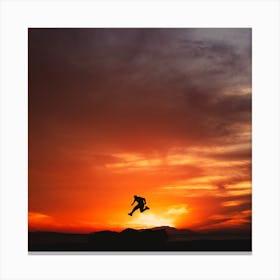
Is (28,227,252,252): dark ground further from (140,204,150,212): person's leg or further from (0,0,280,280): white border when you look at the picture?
(140,204,150,212): person's leg

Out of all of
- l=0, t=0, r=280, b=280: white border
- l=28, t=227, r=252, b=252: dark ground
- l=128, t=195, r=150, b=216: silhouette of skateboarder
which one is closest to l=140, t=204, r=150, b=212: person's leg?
l=128, t=195, r=150, b=216: silhouette of skateboarder

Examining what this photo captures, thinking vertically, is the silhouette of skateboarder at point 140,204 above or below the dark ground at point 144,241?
above

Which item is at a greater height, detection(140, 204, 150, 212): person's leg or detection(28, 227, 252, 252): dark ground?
detection(140, 204, 150, 212): person's leg

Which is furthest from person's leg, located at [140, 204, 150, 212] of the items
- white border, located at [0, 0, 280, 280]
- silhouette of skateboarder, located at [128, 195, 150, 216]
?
white border, located at [0, 0, 280, 280]

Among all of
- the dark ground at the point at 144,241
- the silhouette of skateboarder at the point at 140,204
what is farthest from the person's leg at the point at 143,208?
the dark ground at the point at 144,241

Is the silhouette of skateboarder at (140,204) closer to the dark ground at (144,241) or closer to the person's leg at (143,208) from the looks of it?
the person's leg at (143,208)
